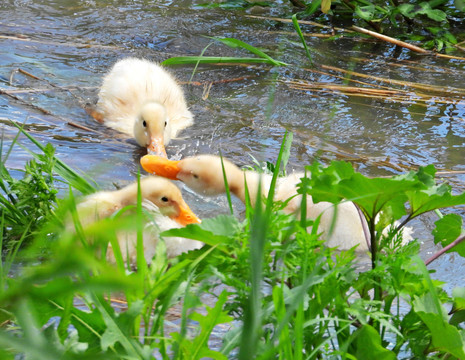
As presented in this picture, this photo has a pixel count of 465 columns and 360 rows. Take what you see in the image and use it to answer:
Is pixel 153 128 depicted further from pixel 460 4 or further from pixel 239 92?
pixel 460 4

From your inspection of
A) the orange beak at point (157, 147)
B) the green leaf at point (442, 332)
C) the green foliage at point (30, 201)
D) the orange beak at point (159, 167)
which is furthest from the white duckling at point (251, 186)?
the green leaf at point (442, 332)

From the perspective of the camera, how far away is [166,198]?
2.57 m

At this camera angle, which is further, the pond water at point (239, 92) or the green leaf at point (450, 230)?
the pond water at point (239, 92)

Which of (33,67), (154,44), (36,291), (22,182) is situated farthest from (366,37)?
(36,291)

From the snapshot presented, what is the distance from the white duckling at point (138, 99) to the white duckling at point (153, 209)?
3.69 ft

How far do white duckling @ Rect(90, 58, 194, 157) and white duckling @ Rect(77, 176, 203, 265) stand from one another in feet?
3.69

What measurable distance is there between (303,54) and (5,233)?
9.96ft

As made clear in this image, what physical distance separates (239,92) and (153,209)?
6.31 feet

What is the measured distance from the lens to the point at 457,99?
4141mm

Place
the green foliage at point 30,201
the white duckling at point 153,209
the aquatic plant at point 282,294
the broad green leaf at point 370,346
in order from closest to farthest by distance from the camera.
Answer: the aquatic plant at point 282,294 < the broad green leaf at point 370,346 < the green foliage at point 30,201 < the white duckling at point 153,209

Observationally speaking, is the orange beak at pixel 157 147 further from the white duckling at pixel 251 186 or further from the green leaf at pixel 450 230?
the green leaf at pixel 450 230

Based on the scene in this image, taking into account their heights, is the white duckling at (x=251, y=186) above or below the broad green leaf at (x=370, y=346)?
below

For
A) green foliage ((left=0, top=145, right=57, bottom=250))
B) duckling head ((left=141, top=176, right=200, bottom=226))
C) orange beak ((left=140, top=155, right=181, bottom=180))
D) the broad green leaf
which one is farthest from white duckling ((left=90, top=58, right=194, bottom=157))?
the broad green leaf

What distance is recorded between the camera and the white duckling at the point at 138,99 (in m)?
3.81
